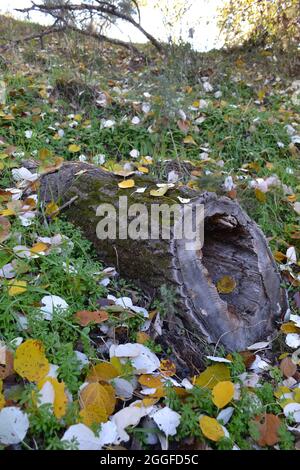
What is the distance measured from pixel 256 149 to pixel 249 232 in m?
1.52

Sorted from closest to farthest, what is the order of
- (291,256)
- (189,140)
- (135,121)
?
(291,256) → (189,140) → (135,121)

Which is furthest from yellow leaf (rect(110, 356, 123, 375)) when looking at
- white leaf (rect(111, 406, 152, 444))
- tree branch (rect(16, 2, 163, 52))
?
tree branch (rect(16, 2, 163, 52))

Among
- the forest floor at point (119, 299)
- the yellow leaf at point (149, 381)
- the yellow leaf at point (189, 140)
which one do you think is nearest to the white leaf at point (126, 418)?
the forest floor at point (119, 299)

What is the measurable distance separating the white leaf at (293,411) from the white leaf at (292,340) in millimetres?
332

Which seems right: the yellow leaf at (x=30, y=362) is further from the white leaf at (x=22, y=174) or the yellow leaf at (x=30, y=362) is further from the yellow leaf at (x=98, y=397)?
the white leaf at (x=22, y=174)

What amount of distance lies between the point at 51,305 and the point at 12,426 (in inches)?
18.1

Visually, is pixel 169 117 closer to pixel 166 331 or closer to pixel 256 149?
pixel 256 149

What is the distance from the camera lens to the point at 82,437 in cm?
115

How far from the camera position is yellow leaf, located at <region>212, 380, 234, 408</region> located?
133 centimetres

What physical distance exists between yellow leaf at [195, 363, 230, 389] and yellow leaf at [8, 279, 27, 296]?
633 millimetres

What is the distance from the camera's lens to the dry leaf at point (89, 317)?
1.51 metres

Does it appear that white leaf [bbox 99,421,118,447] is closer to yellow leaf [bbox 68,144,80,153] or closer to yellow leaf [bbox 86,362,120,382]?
yellow leaf [bbox 86,362,120,382]

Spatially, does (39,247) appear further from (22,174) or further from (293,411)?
(293,411)

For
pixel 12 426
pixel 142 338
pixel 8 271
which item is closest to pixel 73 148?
pixel 8 271
